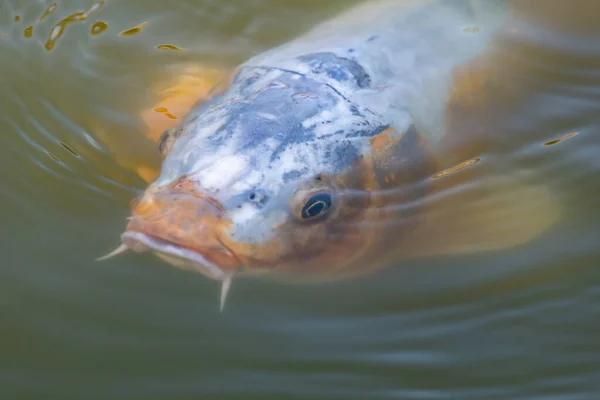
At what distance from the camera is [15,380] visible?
238 centimetres

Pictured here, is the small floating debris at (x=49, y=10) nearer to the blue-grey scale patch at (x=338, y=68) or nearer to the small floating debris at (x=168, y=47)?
the small floating debris at (x=168, y=47)

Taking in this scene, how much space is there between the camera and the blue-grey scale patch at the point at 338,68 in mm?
2887

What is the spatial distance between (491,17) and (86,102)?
1.94 meters

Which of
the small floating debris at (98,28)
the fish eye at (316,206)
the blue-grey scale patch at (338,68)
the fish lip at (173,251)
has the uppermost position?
the small floating debris at (98,28)

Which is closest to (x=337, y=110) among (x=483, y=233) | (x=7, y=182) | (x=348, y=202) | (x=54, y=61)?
(x=348, y=202)

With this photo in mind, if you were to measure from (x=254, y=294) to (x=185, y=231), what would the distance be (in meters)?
0.49

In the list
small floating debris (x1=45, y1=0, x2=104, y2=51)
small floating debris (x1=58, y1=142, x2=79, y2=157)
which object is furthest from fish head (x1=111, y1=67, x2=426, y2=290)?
small floating debris (x1=45, y1=0, x2=104, y2=51)

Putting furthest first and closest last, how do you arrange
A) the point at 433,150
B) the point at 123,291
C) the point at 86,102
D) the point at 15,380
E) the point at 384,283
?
the point at 86,102, the point at 433,150, the point at 384,283, the point at 123,291, the point at 15,380

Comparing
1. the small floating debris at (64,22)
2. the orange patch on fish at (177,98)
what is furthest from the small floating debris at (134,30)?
the orange patch on fish at (177,98)

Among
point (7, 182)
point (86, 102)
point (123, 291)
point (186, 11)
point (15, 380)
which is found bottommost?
point (15, 380)

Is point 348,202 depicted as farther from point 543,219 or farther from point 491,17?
point 491,17

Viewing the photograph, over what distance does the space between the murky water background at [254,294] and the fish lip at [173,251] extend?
287 mm

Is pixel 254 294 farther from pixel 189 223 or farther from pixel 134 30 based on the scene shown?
pixel 134 30

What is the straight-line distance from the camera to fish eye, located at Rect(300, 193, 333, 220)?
101 inches
